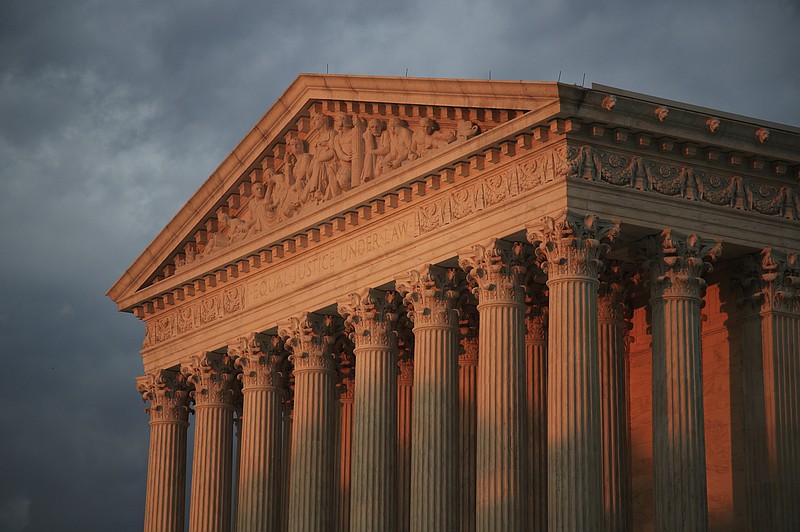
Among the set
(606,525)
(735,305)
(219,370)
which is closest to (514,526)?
(606,525)

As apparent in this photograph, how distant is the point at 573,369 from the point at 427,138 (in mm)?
10200

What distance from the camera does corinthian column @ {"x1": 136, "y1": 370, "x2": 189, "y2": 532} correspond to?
228 ft

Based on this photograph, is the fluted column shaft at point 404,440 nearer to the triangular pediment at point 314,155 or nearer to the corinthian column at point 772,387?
the triangular pediment at point 314,155

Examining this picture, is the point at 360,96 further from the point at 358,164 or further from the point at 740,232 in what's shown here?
the point at 740,232

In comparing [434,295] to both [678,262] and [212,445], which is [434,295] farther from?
[212,445]

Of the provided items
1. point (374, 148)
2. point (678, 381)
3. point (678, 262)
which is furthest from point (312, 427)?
point (678, 262)

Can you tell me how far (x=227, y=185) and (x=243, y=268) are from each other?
3.36 metres

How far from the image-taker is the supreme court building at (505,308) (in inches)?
1986

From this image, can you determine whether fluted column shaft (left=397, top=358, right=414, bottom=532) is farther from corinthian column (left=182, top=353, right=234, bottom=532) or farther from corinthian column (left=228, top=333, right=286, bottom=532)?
corinthian column (left=182, top=353, right=234, bottom=532)

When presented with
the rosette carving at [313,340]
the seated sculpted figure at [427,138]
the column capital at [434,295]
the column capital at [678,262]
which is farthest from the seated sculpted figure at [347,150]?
the column capital at [678,262]

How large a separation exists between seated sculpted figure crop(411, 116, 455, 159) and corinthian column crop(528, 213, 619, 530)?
586cm

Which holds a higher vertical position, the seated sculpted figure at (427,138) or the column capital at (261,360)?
the seated sculpted figure at (427,138)

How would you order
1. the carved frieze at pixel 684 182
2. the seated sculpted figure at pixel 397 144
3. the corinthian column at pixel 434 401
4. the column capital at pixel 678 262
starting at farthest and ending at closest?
the seated sculpted figure at pixel 397 144 < the corinthian column at pixel 434 401 < the column capital at pixel 678 262 < the carved frieze at pixel 684 182

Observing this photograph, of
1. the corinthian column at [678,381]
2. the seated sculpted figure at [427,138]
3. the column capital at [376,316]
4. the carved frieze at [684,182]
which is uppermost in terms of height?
the seated sculpted figure at [427,138]
